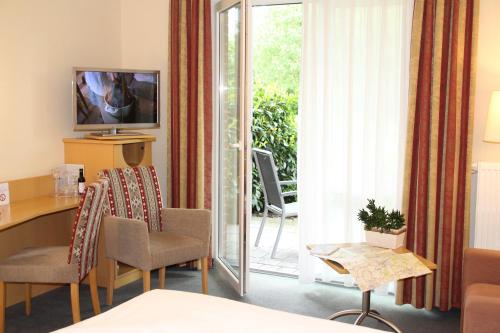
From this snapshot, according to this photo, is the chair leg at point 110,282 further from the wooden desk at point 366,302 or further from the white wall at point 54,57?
the wooden desk at point 366,302

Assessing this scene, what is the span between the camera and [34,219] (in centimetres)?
392

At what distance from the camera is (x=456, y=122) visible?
11.8ft

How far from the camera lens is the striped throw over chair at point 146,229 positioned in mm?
3527

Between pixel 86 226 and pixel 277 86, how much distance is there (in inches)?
185

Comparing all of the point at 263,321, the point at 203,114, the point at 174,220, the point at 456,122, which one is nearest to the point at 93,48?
the point at 203,114

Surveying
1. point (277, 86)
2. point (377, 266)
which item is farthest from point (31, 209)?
point (277, 86)

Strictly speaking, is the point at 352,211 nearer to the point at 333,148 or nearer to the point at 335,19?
A: the point at 333,148

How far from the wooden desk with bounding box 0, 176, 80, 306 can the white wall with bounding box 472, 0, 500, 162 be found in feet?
9.01

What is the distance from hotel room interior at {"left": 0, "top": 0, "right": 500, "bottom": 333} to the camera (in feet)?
11.4

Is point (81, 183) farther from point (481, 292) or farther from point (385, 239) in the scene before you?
point (481, 292)

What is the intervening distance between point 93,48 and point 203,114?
102 cm

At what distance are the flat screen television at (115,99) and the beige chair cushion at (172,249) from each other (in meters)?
0.95

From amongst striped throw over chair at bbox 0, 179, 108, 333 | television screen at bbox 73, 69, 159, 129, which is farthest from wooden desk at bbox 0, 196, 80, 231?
television screen at bbox 73, 69, 159, 129

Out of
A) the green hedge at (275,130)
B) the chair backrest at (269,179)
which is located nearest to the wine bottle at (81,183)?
the chair backrest at (269,179)
